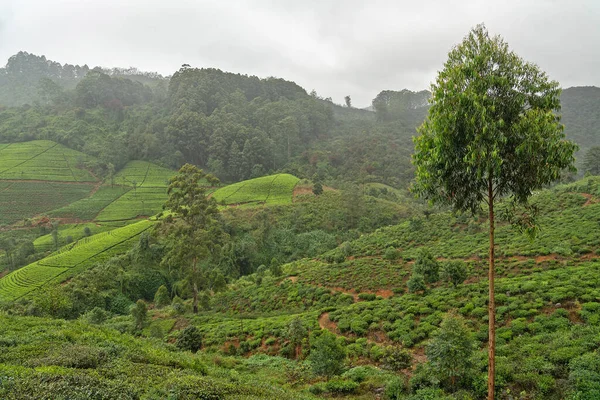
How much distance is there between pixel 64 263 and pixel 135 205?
26524mm

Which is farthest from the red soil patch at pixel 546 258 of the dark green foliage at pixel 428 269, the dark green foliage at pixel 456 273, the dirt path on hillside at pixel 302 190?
the dirt path on hillside at pixel 302 190

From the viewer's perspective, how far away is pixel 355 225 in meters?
55.1

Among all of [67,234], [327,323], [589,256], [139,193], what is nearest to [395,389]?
[327,323]

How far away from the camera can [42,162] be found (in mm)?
74000

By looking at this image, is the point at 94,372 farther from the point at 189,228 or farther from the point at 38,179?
the point at 38,179

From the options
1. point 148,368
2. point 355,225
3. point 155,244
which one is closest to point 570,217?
point 355,225

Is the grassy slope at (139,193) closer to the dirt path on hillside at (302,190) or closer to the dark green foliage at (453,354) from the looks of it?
the dirt path on hillside at (302,190)

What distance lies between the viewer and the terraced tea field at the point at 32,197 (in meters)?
57.6

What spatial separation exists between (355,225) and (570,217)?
29606 mm

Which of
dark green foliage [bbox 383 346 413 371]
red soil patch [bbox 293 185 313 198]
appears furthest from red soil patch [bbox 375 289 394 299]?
red soil patch [bbox 293 185 313 198]

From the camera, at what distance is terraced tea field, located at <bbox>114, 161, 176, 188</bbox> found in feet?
247

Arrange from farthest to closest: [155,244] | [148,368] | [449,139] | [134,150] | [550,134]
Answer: [134,150] → [155,244] → [148,368] → [449,139] → [550,134]

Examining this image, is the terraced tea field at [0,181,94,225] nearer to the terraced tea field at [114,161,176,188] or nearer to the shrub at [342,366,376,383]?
the terraced tea field at [114,161,176,188]

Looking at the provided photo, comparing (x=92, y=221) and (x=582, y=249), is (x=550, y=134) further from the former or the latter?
(x=92, y=221)
